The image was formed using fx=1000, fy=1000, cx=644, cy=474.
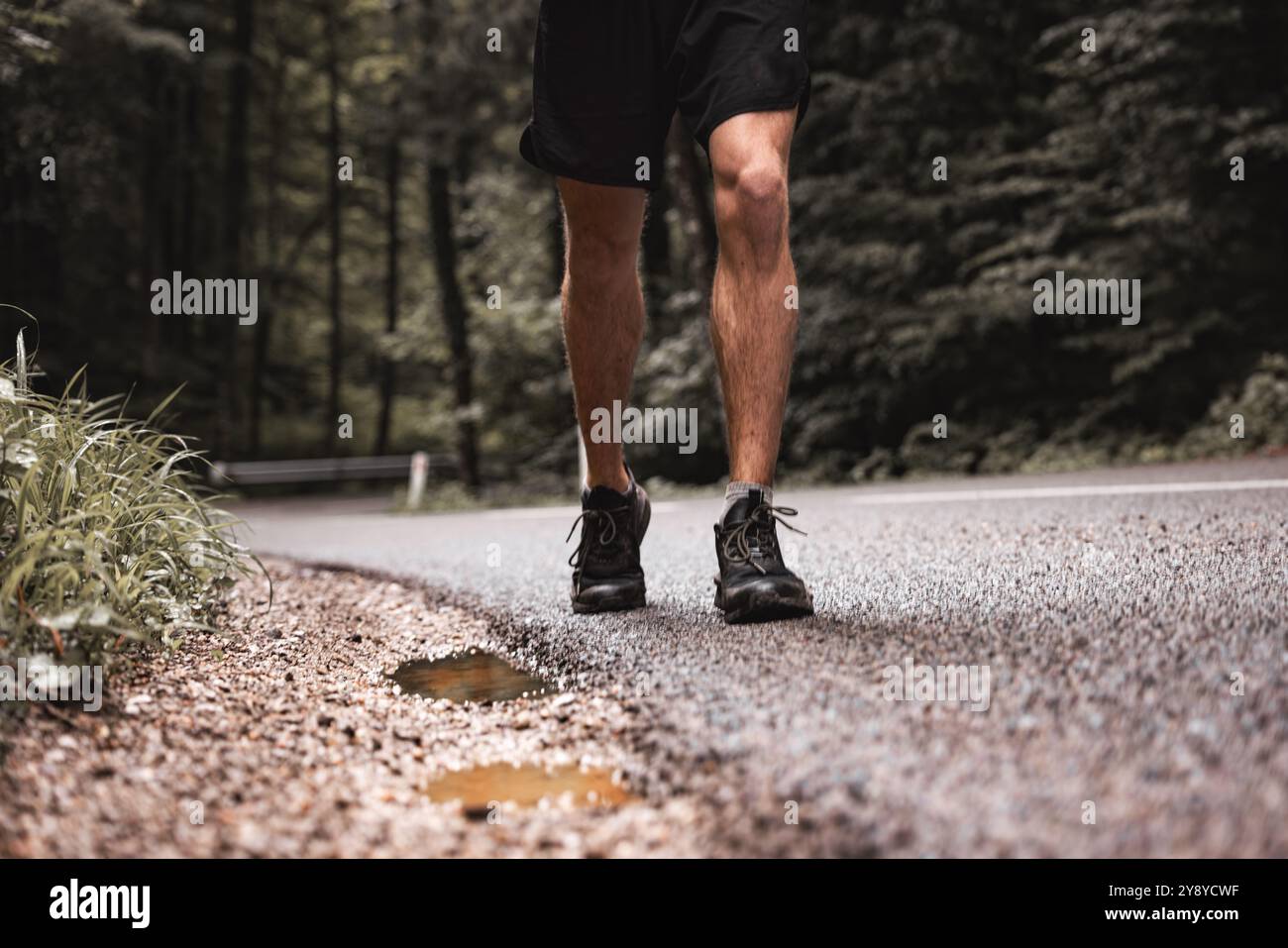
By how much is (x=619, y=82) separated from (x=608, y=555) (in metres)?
1.11

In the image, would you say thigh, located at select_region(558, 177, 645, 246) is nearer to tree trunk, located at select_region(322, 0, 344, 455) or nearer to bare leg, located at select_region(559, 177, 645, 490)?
bare leg, located at select_region(559, 177, 645, 490)

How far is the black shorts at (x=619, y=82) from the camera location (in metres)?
2.21

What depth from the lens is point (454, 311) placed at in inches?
588

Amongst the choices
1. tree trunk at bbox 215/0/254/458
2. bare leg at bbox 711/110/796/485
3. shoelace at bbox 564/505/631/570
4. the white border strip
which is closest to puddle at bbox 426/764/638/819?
bare leg at bbox 711/110/796/485

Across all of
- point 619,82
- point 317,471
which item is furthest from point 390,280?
point 619,82

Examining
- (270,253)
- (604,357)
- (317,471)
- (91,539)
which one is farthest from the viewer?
(270,253)

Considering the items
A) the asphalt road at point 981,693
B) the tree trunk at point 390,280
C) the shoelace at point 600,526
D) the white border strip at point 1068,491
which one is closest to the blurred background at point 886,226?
the shoelace at point 600,526

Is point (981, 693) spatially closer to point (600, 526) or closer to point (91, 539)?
point (600, 526)

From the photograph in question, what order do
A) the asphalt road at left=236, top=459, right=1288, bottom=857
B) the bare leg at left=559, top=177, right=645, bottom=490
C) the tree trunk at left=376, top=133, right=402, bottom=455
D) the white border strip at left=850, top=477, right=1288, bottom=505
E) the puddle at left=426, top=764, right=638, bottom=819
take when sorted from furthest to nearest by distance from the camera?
1. the tree trunk at left=376, top=133, right=402, bottom=455
2. the white border strip at left=850, top=477, right=1288, bottom=505
3. the bare leg at left=559, top=177, right=645, bottom=490
4. the puddle at left=426, top=764, right=638, bottom=819
5. the asphalt road at left=236, top=459, right=1288, bottom=857

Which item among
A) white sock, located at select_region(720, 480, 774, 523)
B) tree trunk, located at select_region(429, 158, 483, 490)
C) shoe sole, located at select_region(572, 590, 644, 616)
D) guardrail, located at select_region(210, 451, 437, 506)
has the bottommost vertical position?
shoe sole, located at select_region(572, 590, 644, 616)

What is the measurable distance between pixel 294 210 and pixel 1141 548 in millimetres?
26331

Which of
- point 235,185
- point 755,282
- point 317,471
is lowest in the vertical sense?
point 317,471

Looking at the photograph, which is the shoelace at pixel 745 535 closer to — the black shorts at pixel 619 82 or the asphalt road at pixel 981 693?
the asphalt road at pixel 981 693

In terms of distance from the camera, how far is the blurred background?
8219mm
